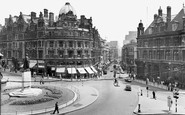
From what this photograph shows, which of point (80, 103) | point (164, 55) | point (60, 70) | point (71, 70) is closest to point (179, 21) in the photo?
point (164, 55)

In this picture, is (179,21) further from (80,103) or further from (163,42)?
(80,103)

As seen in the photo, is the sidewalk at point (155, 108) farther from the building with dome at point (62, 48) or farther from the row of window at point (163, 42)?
the building with dome at point (62, 48)

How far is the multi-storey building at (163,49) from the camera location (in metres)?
42.7

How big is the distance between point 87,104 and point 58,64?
107ft

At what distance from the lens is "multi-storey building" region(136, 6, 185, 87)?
42656mm

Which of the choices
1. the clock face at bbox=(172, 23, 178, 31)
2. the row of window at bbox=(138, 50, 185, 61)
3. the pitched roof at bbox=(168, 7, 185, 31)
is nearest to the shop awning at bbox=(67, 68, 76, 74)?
the row of window at bbox=(138, 50, 185, 61)

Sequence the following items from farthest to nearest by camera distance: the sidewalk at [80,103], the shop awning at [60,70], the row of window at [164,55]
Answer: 1. the shop awning at [60,70]
2. the row of window at [164,55]
3. the sidewalk at [80,103]

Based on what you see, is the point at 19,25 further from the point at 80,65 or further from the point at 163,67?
the point at 163,67

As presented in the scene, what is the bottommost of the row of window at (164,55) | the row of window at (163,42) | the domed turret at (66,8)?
the row of window at (164,55)

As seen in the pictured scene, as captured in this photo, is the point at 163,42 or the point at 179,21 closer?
the point at 179,21

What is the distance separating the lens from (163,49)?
4791 cm

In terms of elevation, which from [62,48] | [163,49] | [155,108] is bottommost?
[155,108]

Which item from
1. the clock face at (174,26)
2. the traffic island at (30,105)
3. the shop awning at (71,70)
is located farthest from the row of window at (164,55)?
the traffic island at (30,105)

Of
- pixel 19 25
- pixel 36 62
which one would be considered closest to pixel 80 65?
pixel 36 62
